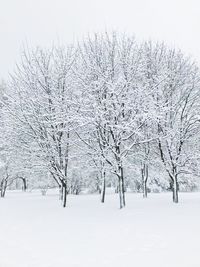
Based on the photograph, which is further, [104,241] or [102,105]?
[102,105]

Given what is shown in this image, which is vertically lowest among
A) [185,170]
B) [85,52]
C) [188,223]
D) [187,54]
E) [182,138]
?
[188,223]

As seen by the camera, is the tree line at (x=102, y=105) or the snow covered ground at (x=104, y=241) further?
the tree line at (x=102, y=105)

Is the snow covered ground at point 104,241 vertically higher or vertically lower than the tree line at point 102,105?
lower

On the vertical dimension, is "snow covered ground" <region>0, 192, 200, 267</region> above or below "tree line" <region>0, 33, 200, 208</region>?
below

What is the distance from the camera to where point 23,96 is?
20094mm

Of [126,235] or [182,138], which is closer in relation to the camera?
[126,235]

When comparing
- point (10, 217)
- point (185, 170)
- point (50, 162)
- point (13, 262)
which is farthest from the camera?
point (185, 170)

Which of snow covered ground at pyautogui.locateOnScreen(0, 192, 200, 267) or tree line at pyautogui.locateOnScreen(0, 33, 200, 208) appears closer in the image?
snow covered ground at pyautogui.locateOnScreen(0, 192, 200, 267)

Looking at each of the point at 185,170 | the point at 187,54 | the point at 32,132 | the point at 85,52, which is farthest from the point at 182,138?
the point at 32,132

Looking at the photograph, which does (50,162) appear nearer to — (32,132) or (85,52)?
(32,132)

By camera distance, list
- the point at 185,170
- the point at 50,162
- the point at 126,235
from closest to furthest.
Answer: the point at 126,235
the point at 50,162
the point at 185,170

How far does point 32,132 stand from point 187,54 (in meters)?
12.3

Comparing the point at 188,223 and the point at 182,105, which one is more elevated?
the point at 182,105

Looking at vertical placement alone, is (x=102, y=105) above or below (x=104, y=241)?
above
